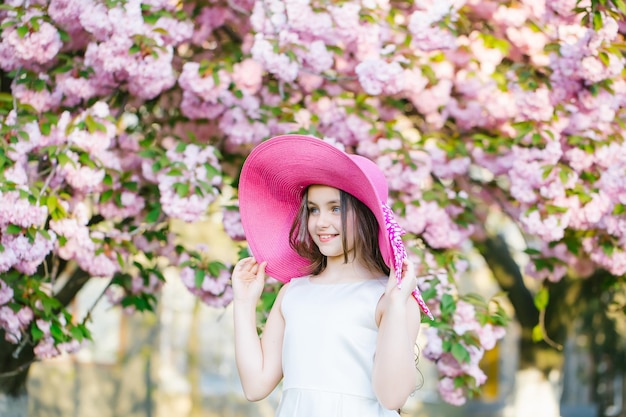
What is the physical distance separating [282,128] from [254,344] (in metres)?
1.71

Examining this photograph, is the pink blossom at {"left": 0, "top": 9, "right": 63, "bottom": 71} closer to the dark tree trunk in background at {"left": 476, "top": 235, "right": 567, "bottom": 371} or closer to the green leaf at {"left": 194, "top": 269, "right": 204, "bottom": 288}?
the green leaf at {"left": 194, "top": 269, "right": 204, "bottom": 288}

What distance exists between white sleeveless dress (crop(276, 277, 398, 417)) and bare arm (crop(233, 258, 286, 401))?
103 mm

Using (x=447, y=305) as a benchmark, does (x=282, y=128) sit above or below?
above

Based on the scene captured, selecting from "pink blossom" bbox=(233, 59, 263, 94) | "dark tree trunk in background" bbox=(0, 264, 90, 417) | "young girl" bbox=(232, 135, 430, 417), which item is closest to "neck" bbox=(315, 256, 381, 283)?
"young girl" bbox=(232, 135, 430, 417)

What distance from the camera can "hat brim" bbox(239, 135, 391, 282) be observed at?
8.20ft

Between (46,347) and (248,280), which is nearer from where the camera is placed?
(248,280)

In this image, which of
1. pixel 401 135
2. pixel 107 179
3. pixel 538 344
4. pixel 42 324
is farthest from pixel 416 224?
pixel 538 344

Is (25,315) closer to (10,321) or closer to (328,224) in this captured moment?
(10,321)

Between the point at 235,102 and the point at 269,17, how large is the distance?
45 centimetres

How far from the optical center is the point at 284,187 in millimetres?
2773

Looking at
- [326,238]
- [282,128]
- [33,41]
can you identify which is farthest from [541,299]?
[33,41]

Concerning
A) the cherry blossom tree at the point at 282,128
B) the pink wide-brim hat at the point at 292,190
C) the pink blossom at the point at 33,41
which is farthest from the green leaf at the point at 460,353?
the pink blossom at the point at 33,41

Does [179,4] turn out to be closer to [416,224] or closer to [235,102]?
[235,102]

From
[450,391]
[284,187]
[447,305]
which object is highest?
[284,187]
